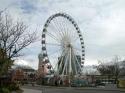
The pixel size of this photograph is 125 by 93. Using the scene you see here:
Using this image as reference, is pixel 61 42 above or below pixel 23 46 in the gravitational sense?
above

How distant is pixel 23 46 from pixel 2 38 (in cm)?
242

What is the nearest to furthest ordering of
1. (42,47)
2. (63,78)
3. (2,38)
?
(2,38) → (42,47) → (63,78)

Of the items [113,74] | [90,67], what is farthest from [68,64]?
[90,67]

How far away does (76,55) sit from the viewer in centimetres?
8269

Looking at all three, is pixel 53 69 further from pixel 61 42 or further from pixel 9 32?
pixel 9 32

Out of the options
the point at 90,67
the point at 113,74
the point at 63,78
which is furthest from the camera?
the point at 90,67

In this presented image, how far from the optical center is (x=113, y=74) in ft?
481

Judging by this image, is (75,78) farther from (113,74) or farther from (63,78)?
(113,74)

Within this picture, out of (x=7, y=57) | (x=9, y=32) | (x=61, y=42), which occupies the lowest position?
(x=7, y=57)

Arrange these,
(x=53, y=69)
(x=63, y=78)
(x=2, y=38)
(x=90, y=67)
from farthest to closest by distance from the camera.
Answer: (x=90, y=67) < (x=63, y=78) < (x=53, y=69) < (x=2, y=38)

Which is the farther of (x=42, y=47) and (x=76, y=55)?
(x=76, y=55)

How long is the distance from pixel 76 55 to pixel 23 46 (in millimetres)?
48237

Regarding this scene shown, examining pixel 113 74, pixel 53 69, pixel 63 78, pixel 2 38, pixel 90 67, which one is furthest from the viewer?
pixel 90 67

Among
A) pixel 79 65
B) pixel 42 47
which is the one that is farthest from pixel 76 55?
pixel 42 47
